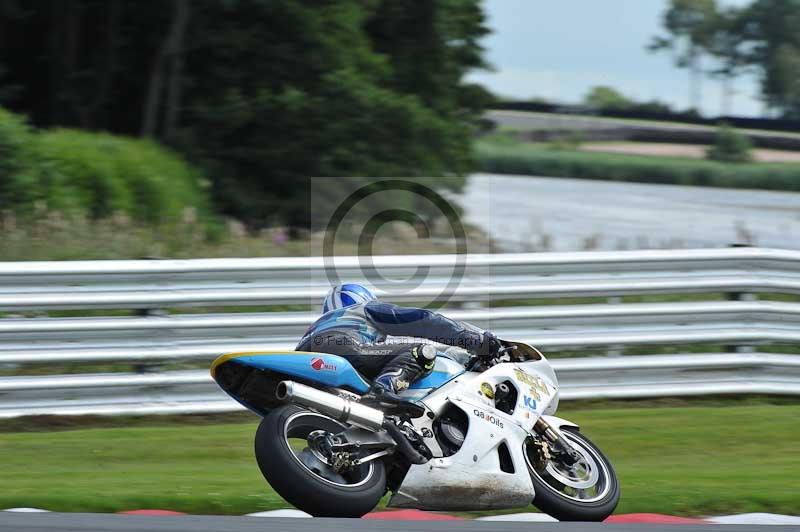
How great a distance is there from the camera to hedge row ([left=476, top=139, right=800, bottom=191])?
50.4 feet

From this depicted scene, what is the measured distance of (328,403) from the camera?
454 cm

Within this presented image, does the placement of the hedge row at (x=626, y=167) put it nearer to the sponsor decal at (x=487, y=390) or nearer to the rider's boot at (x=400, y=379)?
the sponsor decal at (x=487, y=390)

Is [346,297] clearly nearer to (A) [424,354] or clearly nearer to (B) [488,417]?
(A) [424,354]

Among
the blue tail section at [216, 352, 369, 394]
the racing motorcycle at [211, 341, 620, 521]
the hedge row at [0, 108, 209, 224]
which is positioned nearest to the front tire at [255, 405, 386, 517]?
the racing motorcycle at [211, 341, 620, 521]

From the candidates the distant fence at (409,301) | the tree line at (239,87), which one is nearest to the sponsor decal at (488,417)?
the distant fence at (409,301)

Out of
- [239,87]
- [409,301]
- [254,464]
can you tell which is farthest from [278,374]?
[239,87]

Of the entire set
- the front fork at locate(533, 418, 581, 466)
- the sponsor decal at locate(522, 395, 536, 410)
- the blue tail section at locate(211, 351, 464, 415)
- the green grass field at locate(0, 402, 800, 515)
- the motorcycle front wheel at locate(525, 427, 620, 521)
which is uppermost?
the blue tail section at locate(211, 351, 464, 415)

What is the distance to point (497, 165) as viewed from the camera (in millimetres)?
19656

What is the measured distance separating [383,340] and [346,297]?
0.32 metres

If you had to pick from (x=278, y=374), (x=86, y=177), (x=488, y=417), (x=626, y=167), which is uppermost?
→ (x=626, y=167)

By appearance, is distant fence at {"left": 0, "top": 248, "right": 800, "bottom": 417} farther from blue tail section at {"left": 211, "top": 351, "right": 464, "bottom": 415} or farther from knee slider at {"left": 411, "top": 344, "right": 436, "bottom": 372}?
knee slider at {"left": 411, "top": 344, "right": 436, "bottom": 372}

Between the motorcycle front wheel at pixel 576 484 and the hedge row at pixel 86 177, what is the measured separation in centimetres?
689

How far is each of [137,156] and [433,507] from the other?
8.42m

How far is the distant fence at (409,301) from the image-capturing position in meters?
7.16
